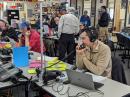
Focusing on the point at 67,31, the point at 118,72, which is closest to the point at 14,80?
the point at 118,72

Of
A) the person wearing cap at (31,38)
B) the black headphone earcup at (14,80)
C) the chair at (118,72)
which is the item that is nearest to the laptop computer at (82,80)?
the chair at (118,72)

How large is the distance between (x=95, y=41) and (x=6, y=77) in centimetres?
106

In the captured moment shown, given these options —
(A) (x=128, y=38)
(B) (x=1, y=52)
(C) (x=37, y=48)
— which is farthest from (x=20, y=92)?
(A) (x=128, y=38)

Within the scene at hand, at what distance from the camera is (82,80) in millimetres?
2107

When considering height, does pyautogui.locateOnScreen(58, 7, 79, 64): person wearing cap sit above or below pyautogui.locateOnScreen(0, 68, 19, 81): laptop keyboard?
above

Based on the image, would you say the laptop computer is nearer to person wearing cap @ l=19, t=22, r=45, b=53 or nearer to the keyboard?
the keyboard

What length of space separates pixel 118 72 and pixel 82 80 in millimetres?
578

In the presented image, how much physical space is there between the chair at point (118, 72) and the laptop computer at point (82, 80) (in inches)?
15.2

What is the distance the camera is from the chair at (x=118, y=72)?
250cm

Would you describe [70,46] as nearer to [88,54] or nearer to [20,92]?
[20,92]

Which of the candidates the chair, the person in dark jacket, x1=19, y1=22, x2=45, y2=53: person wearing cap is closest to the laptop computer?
the chair

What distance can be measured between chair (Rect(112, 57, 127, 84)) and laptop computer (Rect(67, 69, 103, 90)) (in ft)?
1.27

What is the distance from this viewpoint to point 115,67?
99.5 inches

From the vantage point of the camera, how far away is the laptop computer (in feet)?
6.68
